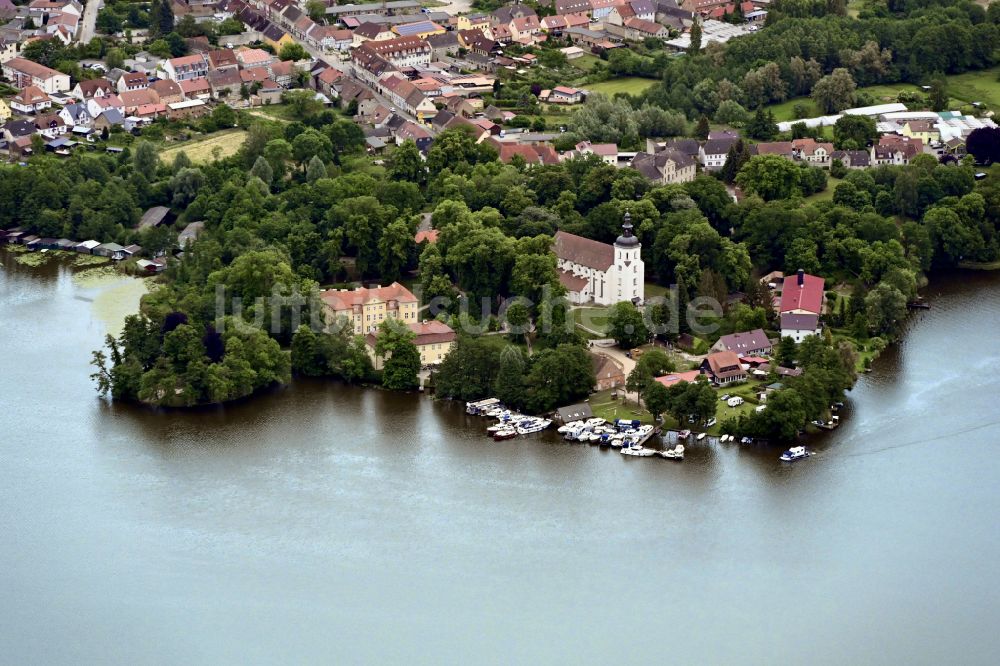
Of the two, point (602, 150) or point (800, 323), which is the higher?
point (602, 150)

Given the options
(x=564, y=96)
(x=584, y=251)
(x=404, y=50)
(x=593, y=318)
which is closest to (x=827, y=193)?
(x=584, y=251)

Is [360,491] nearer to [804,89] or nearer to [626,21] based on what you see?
[804,89]

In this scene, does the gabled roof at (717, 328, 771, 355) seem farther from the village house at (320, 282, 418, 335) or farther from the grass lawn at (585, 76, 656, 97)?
the grass lawn at (585, 76, 656, 97)

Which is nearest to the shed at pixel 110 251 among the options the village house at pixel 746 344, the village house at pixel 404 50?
the village house at pixel 404 50

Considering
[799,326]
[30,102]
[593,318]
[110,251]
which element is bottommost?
[799,326]

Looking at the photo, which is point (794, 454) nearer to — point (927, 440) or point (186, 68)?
point (927, 440)

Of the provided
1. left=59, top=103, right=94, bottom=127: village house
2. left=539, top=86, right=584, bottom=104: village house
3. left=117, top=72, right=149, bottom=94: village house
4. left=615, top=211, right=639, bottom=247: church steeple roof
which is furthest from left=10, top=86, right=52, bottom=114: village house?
left=615, top=211, right=639, bottom=247: church steeple roof

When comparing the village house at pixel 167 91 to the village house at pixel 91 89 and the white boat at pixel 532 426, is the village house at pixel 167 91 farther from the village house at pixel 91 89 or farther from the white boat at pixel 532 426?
the white boat at pixel 532 426
